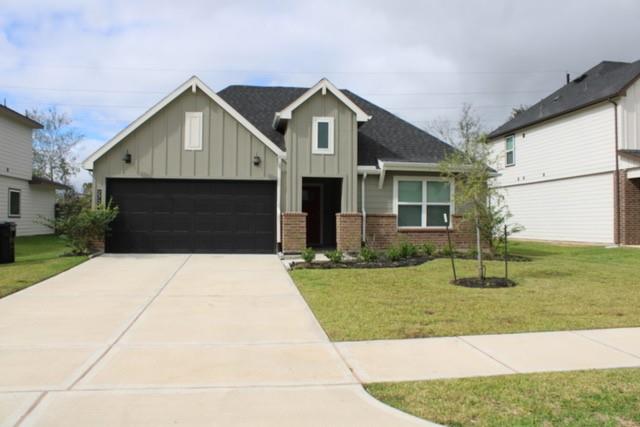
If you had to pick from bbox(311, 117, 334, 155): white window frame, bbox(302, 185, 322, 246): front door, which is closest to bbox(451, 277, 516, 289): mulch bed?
bbox(311, 117, 334, 155): white window frame

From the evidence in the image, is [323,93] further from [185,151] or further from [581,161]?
[581,161]

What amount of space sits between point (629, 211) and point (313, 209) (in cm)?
1211

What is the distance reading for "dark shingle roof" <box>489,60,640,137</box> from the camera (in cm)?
2033

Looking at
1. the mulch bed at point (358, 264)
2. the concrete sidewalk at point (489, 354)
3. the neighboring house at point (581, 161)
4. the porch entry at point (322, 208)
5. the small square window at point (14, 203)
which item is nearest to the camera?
the concrete sidewalk at point (489, 354)

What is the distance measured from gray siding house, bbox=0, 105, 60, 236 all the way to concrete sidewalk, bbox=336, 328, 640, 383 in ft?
72.1

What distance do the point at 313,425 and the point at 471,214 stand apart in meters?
7.99

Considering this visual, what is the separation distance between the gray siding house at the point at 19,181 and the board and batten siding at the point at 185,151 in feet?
33.1

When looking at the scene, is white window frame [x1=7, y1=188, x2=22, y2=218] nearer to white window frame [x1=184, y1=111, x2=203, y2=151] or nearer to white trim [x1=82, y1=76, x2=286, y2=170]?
white trim [x1=82, y1=76, x2=286, y2=170]

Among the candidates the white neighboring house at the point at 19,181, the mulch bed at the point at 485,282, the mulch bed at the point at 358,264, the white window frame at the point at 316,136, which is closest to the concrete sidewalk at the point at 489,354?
the mulch bed at the point at 485,282

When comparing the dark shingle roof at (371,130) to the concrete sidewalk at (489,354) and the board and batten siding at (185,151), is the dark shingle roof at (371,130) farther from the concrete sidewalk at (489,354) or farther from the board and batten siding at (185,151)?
the concrete sidewalk at (489,354)

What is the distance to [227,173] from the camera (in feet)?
52.3

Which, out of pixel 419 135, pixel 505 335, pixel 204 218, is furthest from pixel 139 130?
pixel 505 335

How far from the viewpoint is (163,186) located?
15906mm

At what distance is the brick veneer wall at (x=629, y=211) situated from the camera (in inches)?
767
